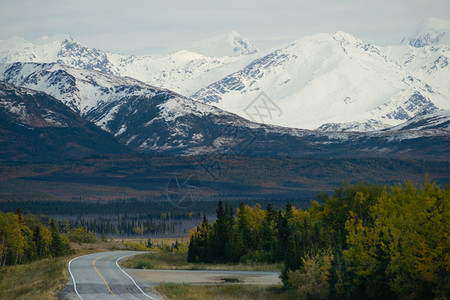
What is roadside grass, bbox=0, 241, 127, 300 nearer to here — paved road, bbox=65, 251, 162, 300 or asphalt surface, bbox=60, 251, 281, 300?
asphalt surface, bbox=60, 251, 281, 300

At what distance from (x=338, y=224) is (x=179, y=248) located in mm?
66417

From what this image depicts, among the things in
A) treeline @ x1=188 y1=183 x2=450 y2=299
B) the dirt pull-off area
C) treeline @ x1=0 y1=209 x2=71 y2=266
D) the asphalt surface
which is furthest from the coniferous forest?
treeline @ x1=188 y1=183 x2=450 y2=299

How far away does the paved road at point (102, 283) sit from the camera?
59.6 m

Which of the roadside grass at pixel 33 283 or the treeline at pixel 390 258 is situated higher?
the treeline at pixel 390 258

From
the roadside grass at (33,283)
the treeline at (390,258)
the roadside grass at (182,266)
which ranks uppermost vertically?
the treeline at (390,258)

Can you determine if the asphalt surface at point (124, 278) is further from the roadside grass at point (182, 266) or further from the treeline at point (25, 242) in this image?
the treeline at point (25, 242)

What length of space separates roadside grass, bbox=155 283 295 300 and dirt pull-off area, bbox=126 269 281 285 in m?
4.44

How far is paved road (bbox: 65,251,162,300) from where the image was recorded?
5959 cm

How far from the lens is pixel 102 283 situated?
219 feet

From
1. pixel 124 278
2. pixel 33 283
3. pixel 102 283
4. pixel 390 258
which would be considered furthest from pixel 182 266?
pixel 390 258

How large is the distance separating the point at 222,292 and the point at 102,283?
35.5ft

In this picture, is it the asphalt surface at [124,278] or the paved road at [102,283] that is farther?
the asphalt surface at [124,278]

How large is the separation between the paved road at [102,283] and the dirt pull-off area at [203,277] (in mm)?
2098

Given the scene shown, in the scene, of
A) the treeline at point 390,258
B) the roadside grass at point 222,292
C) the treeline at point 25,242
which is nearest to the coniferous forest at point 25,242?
the treeline at point 25,242
